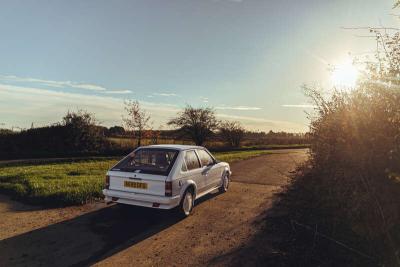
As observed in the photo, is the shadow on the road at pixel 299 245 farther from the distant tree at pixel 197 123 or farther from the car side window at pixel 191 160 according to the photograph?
the distant tree at pixel 197 123

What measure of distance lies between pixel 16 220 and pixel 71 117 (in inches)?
907

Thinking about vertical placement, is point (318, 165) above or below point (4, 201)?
above

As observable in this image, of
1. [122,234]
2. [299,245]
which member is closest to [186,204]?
[122,234]

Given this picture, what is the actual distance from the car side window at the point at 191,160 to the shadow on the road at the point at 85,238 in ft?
4.04

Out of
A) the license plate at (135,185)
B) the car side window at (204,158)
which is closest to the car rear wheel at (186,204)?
the license plate at (135,185)

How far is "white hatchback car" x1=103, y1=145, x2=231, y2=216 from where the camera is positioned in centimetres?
694

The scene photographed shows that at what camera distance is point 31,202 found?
29.1ft

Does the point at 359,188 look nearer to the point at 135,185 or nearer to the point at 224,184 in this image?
the point at 135,185

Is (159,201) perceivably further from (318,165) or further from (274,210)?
(318,165)

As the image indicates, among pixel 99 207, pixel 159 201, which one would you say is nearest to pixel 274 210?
pixel 159 201

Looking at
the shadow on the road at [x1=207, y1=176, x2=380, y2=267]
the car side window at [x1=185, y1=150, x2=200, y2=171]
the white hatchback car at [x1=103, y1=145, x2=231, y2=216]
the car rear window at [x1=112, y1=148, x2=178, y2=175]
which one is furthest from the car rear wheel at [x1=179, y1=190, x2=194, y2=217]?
the shadow on the road at [x1=207, y1=176, x2=380, y2=267]

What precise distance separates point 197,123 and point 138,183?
32.4 m

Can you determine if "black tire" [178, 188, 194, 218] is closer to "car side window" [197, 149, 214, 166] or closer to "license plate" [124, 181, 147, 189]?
"license plate" [124, 181, 147, 189]

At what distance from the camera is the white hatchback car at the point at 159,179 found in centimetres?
694
